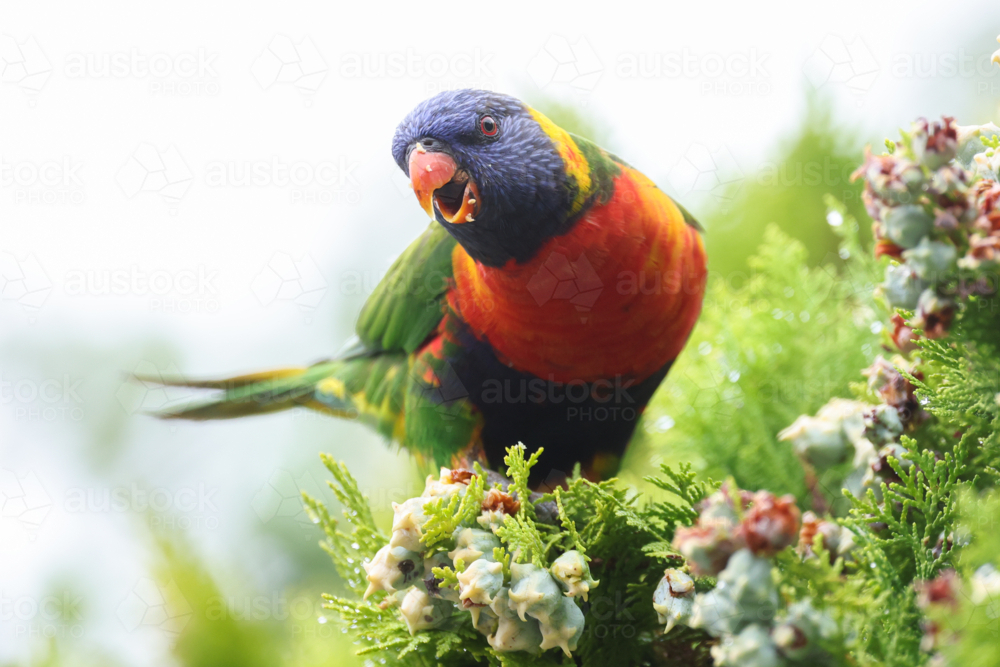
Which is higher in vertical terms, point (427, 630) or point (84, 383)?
point (427, 630)

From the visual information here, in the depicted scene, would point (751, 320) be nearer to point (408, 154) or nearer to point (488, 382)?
point (488, 382)

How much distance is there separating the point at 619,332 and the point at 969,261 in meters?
0.62

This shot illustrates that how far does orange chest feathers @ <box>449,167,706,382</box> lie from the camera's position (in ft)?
3.31

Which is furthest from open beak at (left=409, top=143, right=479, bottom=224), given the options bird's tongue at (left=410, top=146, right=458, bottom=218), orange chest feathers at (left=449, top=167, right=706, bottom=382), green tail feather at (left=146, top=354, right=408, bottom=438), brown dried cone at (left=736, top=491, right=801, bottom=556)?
brown dried cone at (left=736, top=491, right=801, bottom=556)

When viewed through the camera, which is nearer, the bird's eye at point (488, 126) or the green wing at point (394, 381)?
the bird's eye at point (488, 126)

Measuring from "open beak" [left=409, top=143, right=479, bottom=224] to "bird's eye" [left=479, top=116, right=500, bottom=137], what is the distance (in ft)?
0.24

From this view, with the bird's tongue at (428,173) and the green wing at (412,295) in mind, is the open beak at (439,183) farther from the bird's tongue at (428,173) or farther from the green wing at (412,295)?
the green wing at (412,295)

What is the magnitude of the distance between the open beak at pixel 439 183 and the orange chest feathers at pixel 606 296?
11cm

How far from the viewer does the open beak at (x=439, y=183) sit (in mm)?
1027

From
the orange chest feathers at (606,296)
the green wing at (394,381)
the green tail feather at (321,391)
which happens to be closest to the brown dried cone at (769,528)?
the orange chest feathers at (606,296)

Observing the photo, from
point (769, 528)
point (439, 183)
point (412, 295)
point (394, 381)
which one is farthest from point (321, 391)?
point (769, 528)

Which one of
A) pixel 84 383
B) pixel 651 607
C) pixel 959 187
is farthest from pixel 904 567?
pixel 84 383

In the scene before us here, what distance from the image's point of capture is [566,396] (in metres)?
1.08

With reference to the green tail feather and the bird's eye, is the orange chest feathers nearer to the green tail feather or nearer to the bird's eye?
the bird's eye
